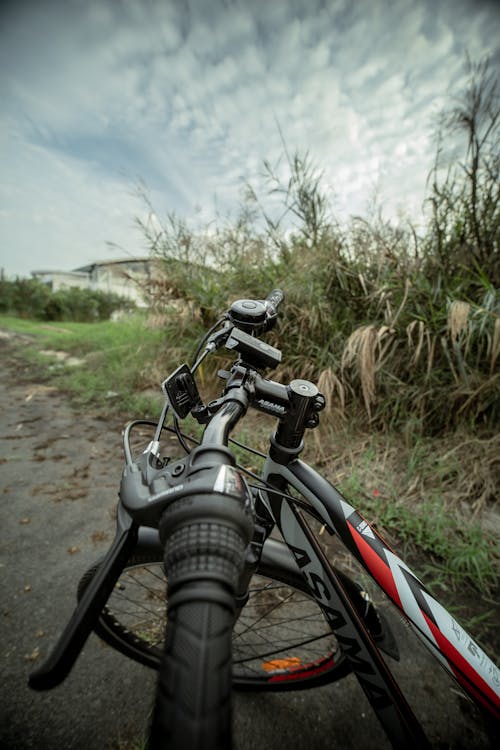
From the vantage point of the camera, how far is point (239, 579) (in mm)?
416

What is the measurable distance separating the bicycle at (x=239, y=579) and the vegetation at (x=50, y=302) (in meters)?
15.6

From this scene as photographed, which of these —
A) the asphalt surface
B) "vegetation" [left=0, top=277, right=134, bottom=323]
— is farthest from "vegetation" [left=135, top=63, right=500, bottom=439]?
"vegetation" [left=0, top=277, right=134, bottom=323]

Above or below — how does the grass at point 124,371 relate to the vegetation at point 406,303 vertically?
below

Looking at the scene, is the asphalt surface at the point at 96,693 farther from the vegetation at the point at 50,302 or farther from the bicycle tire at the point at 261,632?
the vegetation at the point at 50,302

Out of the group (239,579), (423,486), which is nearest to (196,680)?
(239,579)

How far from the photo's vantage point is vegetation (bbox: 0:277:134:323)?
589 inches

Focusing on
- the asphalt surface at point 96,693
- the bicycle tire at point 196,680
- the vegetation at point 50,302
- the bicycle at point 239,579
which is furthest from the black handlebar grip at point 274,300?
the vegetation at point 50,302

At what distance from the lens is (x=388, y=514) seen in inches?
81.1

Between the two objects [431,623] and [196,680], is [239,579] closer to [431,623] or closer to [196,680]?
[196,680]

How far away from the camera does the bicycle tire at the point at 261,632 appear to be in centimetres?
115

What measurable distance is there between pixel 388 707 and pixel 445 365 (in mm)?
2309

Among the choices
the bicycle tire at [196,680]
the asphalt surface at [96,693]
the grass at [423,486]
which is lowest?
the asphalt surface at [96,693]

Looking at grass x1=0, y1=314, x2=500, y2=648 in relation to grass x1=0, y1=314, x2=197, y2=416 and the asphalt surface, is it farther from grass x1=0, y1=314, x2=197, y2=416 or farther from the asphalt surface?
grass x1=0, y1=314, x2=197, y2=416

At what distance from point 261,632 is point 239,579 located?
4.66ft
